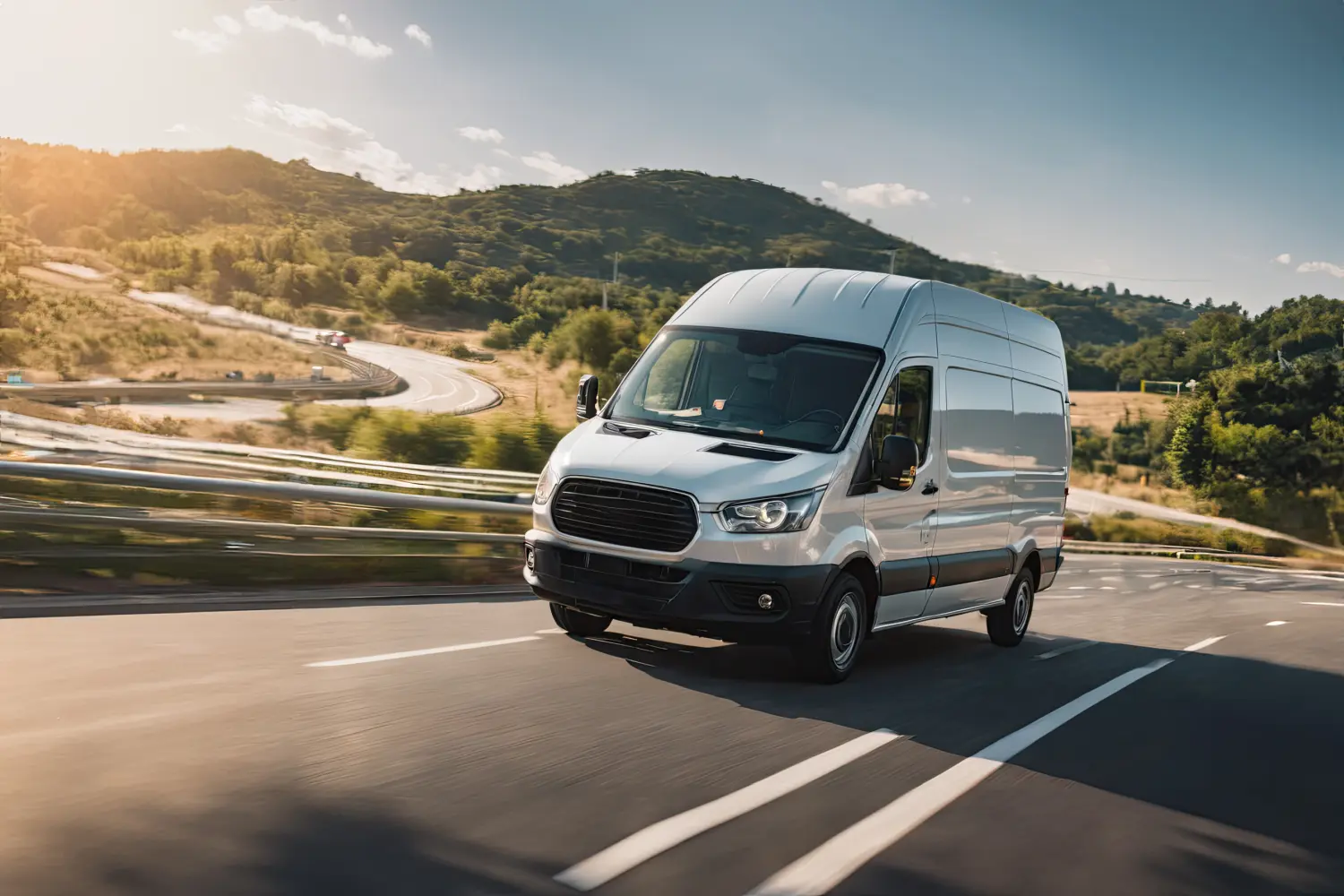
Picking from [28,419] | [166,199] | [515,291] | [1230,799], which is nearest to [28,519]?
[1230,799]

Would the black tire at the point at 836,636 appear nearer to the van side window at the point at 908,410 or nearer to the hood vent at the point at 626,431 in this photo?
the van side window at the point at 908,410

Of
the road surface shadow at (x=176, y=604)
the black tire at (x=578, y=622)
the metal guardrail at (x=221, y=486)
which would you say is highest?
the metal guardrail at (x=221, y=486)

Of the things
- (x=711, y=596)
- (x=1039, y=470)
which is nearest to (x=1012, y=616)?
(x=1039, y=470)

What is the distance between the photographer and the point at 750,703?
735cm

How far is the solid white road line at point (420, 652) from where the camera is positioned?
7.31 meters

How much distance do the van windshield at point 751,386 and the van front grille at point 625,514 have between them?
2.84 ft

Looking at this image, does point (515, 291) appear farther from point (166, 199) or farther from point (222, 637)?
point (222, 637)

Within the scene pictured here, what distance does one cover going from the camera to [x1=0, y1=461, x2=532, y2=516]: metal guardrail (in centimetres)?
998

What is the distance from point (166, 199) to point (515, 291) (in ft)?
103

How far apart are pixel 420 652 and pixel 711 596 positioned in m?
1.82

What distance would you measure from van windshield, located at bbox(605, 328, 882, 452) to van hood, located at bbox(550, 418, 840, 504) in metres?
0.24

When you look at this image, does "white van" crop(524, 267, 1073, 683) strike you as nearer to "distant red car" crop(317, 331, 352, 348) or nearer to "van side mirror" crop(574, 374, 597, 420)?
"van side mirror" crop(574, 374, 597, 420)

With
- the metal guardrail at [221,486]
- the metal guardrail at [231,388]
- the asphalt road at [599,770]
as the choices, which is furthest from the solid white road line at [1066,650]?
the metal guardrail at [231,388]

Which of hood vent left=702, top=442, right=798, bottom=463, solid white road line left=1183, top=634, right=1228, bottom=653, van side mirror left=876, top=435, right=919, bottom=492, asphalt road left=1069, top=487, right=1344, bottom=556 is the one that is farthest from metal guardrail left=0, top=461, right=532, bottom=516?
asphalt road left=1069, top=487, right=1344, bottom=556
